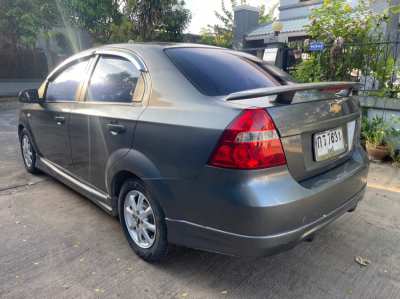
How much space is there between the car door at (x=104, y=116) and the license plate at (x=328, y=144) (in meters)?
1.25

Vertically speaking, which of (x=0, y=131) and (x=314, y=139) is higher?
(x=314, y=139)

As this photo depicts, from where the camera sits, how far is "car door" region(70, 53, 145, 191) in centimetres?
264

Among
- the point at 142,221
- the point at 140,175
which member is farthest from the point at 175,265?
the point at 140,175

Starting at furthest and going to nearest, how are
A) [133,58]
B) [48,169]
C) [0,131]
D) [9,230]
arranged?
[0,131]
[48,169]
[9,230]
[133,58]

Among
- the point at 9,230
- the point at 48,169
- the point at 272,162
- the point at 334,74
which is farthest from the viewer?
the point at 334,74

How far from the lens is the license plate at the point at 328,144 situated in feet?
7.46

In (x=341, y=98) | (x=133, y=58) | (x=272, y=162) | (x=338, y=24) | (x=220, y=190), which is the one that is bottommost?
(x=220, y=190)

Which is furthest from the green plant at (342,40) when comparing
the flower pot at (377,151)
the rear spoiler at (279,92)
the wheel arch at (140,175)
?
the wheel arch at (140,175)

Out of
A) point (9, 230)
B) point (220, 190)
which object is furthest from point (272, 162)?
point (9, 230)

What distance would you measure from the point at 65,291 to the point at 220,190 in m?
1.27

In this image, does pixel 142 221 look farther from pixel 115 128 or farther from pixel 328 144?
pixel 328 144

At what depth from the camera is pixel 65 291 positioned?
7.63 feet

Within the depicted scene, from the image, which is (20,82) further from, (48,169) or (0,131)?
(48,169)

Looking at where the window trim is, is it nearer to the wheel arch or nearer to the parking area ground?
the wheel arch
